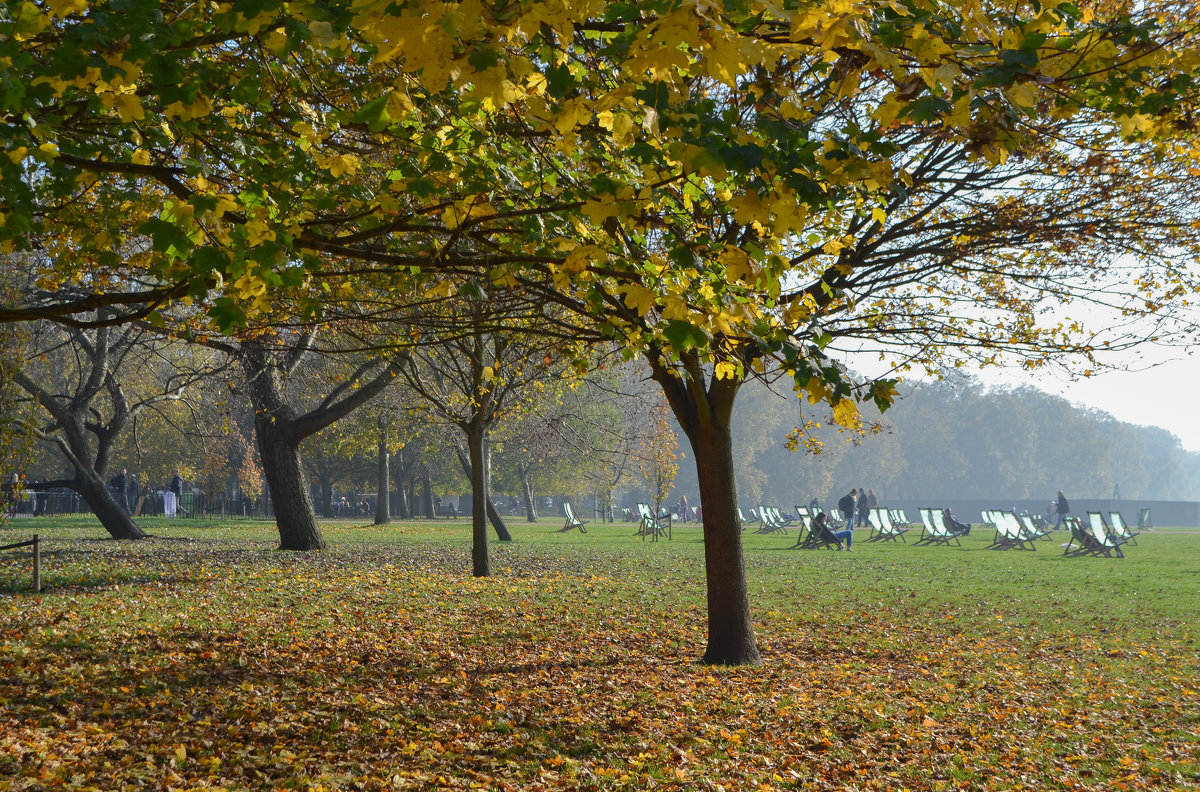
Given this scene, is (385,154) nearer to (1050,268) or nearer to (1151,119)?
(1151,119)

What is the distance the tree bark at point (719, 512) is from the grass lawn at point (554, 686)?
11.1 inches

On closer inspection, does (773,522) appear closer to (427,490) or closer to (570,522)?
(570,522)

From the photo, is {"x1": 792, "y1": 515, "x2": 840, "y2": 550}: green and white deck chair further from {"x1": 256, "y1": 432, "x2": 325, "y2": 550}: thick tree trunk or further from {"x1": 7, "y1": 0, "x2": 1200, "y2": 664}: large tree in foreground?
{"x1": 7, "y1": 0, "x2": 1200, "y2": 664}: large tree in foreground

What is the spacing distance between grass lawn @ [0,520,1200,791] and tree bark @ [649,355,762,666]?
28 centimetres

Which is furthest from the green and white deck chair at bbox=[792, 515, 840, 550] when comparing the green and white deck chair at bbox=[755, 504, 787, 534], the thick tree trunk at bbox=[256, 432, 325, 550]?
the thick tree trunk at bbox=[256, 432, 325, 550]

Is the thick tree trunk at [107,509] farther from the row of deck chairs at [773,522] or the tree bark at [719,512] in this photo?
the row of deck chairs at [773,522]

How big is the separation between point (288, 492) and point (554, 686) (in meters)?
10.7

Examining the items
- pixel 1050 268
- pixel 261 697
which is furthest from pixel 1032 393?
pixel 261 697

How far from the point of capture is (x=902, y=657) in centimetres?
837

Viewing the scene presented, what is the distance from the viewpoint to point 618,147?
427 cm

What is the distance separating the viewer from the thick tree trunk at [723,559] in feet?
Result: 24.9

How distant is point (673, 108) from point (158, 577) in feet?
33.9

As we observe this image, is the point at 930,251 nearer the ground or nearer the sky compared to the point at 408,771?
nearer the sky

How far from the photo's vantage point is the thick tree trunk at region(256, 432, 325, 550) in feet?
50.5
